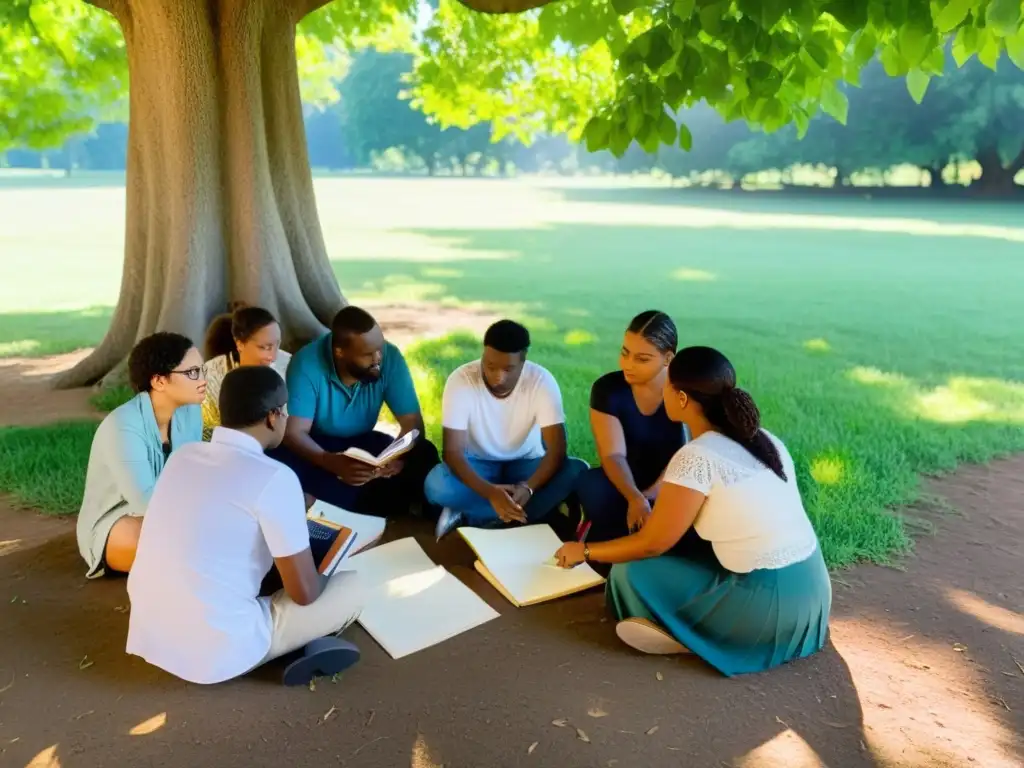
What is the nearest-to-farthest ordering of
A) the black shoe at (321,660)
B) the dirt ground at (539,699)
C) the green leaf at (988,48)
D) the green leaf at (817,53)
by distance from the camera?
A: 1. the dirt ground at (539,699)
2. the black shoe at (321,660)
3. the green leaf at (988,48)
4. the green leaf at (817,53)

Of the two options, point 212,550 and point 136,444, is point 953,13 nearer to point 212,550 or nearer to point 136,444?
point 212,550

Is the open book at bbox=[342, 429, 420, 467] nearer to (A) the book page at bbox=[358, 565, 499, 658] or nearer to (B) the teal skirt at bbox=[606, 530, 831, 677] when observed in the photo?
(A) the book page at bbox=[358, 565, 499, 658]

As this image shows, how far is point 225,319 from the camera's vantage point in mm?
5539

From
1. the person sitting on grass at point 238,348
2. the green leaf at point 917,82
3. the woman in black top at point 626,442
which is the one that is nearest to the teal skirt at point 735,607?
the woman in black top at point 626,442

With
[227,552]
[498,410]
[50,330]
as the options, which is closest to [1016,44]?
[498,410]

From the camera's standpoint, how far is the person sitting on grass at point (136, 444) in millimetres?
3754

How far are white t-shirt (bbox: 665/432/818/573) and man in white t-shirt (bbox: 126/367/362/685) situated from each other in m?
1.47

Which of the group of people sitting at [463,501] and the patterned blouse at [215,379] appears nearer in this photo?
the group of people sitting at [463,501]

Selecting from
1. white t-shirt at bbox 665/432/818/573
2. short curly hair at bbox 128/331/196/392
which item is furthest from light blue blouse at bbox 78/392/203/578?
white t-shirt at bbox 665/432/818/573

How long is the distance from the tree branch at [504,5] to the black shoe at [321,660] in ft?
16.3

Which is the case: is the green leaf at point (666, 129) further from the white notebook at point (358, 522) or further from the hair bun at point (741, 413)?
the white notebook at point (358, 522)

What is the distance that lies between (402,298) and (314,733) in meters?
11.2

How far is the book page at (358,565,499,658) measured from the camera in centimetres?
357

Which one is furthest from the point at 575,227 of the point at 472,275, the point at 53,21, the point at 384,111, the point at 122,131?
the point at 122,131
